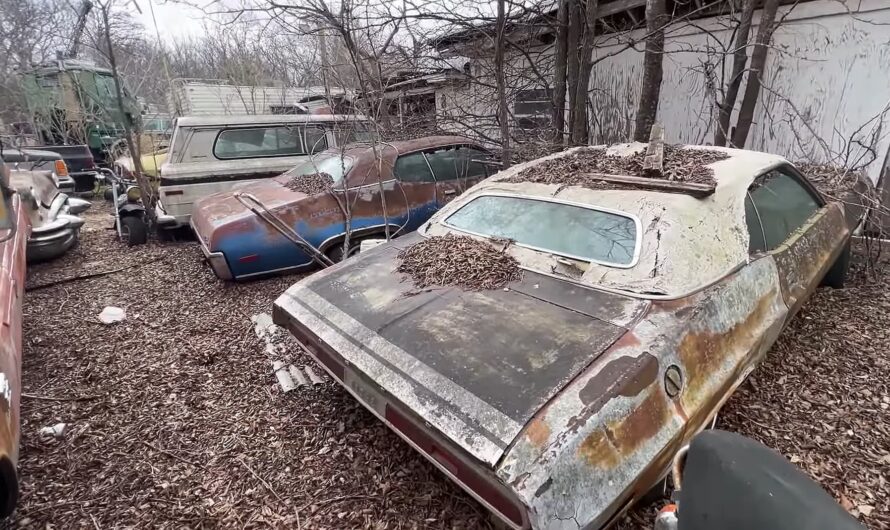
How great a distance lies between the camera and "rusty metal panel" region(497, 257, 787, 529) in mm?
1610

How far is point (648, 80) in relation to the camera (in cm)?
588

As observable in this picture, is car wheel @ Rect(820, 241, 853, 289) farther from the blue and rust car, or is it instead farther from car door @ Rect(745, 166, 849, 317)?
the blue and rust car

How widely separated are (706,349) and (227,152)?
666 centimetres

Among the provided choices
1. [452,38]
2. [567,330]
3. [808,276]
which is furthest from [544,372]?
[452,38]

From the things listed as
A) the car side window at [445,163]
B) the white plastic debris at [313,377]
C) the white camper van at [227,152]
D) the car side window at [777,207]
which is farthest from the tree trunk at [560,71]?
the white plastic debris at [313,377]

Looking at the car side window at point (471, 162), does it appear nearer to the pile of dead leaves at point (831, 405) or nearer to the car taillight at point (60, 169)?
the pile of dead leaves at point (831, 405)

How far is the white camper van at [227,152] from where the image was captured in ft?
21.2

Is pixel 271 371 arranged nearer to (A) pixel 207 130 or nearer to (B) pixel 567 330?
(B) pixel 567 330

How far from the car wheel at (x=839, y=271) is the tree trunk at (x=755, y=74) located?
278 cm

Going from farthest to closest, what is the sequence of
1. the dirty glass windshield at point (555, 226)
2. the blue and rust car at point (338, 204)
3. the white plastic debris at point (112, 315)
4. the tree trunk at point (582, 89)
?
the tree trunk at point (582, 89)
the blue and rust car at point (338, 204)
the white plastic debris at point (112, 315)
the dirty glass windshield at point (555, 226)

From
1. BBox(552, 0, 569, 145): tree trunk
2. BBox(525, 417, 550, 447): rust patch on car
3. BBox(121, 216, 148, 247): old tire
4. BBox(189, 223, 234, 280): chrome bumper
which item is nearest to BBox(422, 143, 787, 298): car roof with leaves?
BBox(525, 417, 550, 447): rust patch on car

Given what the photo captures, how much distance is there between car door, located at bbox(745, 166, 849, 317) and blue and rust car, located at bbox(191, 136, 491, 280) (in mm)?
3209

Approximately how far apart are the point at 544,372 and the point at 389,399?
2.33ft

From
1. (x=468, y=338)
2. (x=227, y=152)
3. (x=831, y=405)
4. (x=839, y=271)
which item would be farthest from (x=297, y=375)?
(x=839, y=271)
